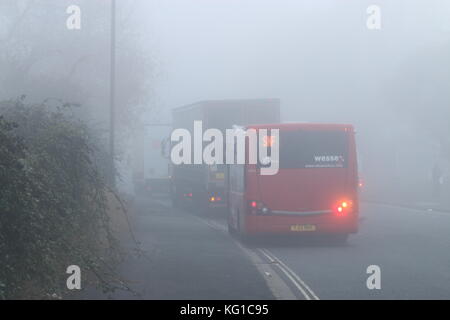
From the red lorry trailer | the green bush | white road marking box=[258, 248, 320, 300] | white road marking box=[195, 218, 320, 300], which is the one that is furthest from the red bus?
the red lorry trailer

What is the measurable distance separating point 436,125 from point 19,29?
34.6 m

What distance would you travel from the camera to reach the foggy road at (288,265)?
13.3 meters

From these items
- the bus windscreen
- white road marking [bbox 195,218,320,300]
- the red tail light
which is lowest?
white road marking [bbox 195,218,320,300]

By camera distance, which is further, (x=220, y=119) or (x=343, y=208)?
(x=220, y=119)

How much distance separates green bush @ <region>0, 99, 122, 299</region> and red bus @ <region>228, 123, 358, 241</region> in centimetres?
501

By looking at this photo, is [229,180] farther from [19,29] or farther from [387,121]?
[387,121]

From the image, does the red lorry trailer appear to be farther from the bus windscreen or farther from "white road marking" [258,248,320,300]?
"white road marking" [258,248,320,300]

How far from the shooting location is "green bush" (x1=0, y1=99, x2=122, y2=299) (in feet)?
33.1

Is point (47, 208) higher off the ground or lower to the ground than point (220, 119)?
lower

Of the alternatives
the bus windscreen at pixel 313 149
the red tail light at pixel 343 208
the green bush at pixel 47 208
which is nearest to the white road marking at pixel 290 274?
the red tail light at pixel 343 208

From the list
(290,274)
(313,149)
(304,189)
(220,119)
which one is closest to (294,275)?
(290,274)

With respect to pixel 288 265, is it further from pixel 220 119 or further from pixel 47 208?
pixel 220 119

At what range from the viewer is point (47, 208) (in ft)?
38.7

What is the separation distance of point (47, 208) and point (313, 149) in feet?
34.7
